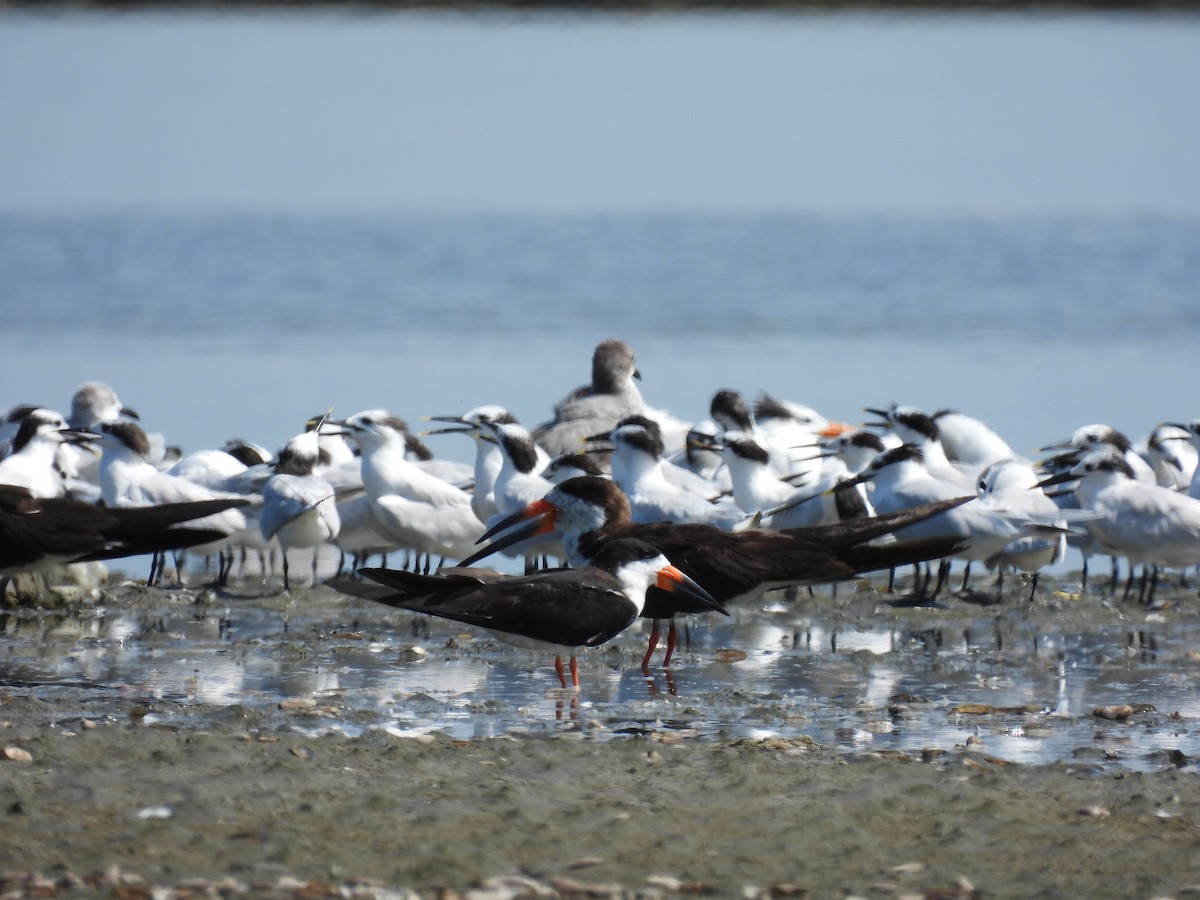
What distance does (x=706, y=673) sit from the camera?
783 cm

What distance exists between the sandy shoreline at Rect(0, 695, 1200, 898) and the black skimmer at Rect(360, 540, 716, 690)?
2.95 ft

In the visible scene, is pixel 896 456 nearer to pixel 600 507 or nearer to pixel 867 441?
pixel 867 441

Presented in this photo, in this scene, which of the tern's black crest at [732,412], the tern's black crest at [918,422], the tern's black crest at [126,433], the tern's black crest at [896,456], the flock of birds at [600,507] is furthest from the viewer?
the tern's black crest at [732,412]

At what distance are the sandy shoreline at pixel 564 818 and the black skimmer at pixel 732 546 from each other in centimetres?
165

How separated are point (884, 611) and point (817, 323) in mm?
15202

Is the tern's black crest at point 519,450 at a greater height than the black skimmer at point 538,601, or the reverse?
the tern's black crest at point 519,450

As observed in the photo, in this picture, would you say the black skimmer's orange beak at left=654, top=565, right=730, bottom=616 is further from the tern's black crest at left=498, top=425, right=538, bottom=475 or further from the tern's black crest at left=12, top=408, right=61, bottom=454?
the tern's black crest at left=12, top=408, right=61, bottom=454

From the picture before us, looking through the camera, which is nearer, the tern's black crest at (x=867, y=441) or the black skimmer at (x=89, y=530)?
the black skimmer at (x=89, y=530)

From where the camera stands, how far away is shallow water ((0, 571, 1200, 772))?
21.7ft

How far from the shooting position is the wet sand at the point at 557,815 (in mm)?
4695

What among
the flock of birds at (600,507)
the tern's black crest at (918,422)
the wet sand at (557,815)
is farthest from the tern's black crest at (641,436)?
the wet sand at (557,815)

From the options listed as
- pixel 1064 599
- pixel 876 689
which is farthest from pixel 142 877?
pixel 1064 599

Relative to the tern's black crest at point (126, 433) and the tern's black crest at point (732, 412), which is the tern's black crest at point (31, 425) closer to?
the tern's black crest at point (126, 433)

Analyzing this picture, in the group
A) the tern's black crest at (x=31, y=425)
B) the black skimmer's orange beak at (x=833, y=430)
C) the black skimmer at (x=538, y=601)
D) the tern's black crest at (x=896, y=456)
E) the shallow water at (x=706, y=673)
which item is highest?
the tern's black crest at (x=896, y=456)
